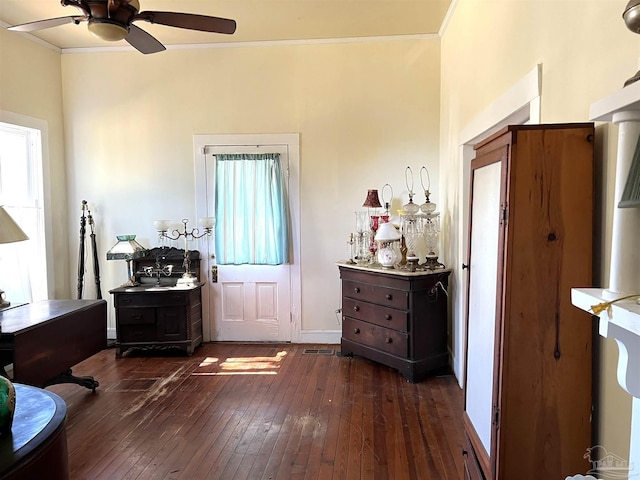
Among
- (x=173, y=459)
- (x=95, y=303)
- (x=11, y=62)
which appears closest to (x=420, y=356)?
(x=173, y=459)

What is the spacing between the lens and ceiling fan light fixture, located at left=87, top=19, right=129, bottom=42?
2104 mm

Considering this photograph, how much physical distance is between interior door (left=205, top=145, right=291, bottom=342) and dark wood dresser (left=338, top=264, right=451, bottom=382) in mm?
963

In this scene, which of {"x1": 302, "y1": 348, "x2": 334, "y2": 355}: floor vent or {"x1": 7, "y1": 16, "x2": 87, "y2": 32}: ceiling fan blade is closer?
{"x1": 7, "y1": 16, "x2": 87, "y2": 32}: ceiling fan blade

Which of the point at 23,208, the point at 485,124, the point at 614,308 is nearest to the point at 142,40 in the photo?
the point at 485,124

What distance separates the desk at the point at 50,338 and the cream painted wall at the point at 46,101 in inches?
56.5

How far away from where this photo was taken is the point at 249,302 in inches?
172

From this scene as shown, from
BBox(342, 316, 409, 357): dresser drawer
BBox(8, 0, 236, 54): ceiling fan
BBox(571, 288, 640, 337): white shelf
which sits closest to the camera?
BBox(571, 288, 640, 337): white shelf

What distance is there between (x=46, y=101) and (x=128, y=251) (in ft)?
5.92

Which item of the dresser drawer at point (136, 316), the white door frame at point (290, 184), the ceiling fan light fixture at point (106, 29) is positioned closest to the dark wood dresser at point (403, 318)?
the white door frame at point (290, 184)

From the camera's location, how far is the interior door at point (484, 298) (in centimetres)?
146

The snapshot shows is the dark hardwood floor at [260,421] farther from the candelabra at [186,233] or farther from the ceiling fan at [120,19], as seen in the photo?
the ceiling fan at [120,19]

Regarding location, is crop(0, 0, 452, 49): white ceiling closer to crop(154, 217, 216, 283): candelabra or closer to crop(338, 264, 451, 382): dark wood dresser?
crop(154, 217, 216, 283): candelabra

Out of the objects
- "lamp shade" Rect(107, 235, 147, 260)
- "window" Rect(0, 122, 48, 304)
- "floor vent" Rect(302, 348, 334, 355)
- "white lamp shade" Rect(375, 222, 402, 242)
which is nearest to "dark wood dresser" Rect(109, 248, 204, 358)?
"lamp shade" Rect(107, 235, 147, 260)

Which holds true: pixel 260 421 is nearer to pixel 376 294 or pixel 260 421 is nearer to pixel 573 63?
pixel 376 294
